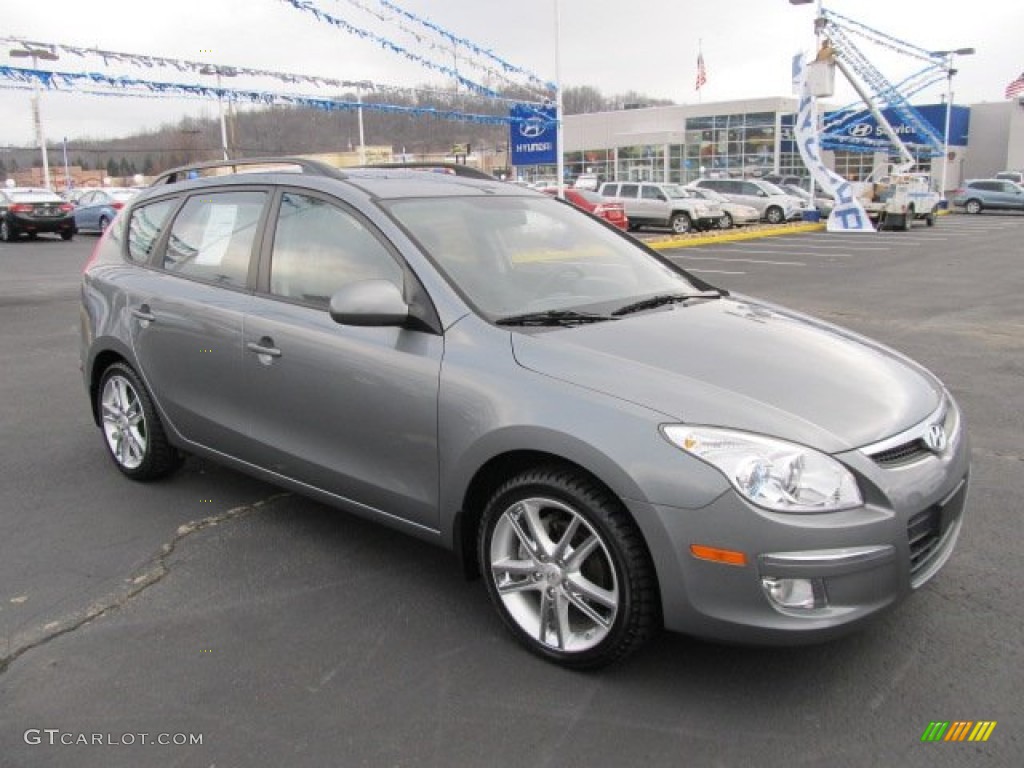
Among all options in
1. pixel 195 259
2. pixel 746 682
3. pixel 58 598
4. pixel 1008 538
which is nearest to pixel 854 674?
pixel 746 682

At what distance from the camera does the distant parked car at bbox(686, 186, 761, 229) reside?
2991cm

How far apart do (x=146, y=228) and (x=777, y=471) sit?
3.85 metres

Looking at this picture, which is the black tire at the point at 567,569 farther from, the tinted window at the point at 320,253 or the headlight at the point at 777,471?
the tinted window at the point at 320,253

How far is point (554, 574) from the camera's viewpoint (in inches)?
116

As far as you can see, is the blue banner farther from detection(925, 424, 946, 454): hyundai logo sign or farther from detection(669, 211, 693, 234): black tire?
detection(925, 424, 946, 454): hyundai logo sign

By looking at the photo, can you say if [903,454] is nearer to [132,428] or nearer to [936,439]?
[936,439]

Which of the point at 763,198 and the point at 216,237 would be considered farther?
the point at 763,198

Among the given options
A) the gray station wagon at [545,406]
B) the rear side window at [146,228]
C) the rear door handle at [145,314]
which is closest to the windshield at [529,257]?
the gray station wagon at [545,406]

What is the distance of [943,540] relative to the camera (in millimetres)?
2906

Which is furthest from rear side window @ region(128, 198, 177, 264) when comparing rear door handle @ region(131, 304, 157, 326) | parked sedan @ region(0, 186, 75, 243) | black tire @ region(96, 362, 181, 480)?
parked sedan @ region(0, 186, 75, 243)

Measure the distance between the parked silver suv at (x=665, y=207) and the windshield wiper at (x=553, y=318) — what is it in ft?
84.4

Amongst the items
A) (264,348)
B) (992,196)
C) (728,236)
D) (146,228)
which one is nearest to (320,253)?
(264,348)

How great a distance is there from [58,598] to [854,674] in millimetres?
3062

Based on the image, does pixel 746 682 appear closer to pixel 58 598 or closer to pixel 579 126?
pixel 58 598
